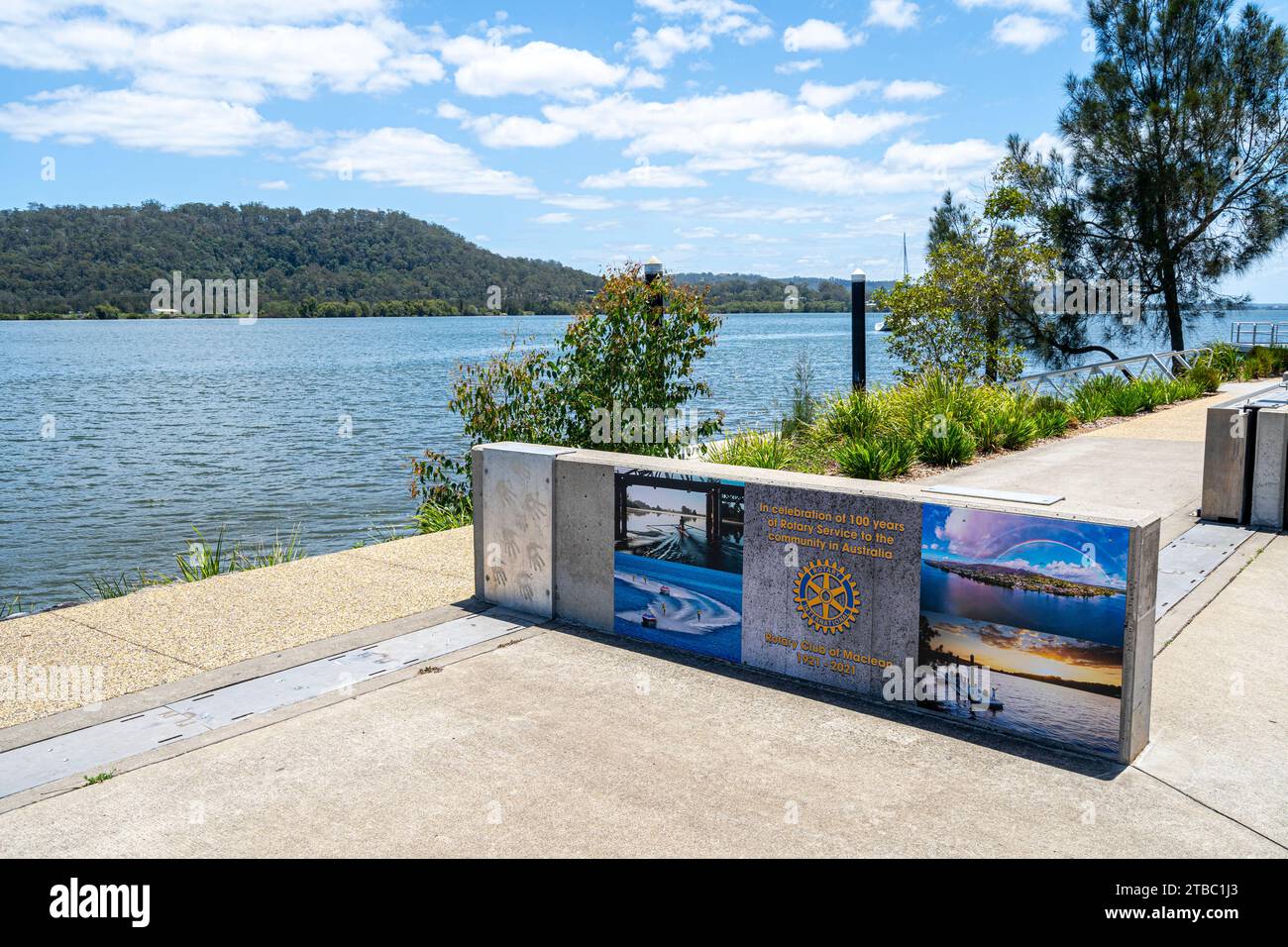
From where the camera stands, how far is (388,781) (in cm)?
493

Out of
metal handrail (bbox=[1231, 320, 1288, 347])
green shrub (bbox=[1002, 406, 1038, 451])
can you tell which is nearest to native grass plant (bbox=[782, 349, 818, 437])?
green shrub (bbox=[1002, 406, 1038, 451])

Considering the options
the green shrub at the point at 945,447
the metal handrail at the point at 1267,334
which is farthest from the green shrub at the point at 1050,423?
the metal handrail at the point at 1267,334

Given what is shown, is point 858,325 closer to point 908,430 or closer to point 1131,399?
point 908,430

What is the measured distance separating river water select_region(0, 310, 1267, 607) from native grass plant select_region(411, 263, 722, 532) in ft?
3.79

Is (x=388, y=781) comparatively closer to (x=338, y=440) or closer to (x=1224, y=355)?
(x=338, y=440)

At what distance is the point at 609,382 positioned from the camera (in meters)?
12.3

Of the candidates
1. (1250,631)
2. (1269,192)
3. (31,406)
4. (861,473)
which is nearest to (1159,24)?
(1269,192)

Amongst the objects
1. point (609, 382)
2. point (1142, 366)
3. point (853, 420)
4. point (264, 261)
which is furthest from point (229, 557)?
point (264, 261)

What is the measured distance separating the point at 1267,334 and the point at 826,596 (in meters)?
34.0

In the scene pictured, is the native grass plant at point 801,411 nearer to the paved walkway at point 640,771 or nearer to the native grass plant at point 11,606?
the paved walkway at point 640,771

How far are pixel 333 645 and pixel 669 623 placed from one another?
2.23 metres

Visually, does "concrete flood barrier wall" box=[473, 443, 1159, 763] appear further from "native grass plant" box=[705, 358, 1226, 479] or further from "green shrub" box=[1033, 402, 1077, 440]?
"green shrub" box=[1033, 402, 1077, 440]

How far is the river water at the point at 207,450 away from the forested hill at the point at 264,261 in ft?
54.7

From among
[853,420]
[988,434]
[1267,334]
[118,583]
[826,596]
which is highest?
[1267,334]
